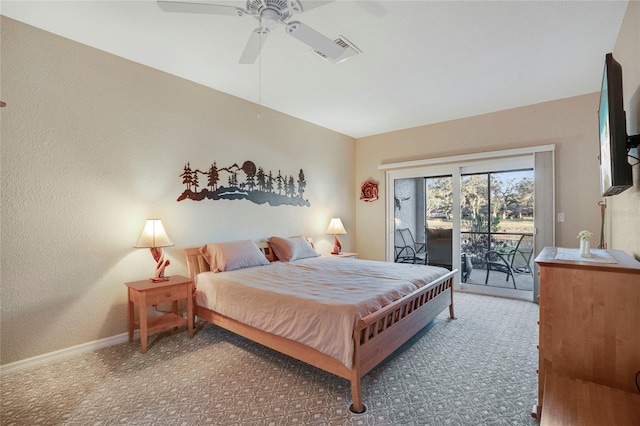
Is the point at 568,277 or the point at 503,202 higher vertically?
the point at 503,202

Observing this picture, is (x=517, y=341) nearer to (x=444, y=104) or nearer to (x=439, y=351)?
(x=439, y=351)

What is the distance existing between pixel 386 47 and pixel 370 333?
8.21 feet

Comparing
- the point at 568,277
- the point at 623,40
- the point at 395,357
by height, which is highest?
the point at 623,40

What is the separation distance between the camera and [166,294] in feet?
9.36

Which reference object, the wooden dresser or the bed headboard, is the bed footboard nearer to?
the wooden dresser

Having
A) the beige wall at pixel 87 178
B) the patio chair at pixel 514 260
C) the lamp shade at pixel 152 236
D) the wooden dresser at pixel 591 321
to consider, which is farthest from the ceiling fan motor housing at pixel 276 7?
the patio chair at pixel 514 260

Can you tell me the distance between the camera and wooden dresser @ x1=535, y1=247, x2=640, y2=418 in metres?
1.47

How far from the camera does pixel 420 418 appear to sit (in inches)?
72.3

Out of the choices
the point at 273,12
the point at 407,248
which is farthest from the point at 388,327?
the point at 407,248

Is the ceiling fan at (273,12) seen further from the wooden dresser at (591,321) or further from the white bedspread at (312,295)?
the wooden dresser at (591,321)

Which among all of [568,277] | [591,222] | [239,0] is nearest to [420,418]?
[568,277]

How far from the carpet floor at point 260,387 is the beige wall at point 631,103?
1.23m

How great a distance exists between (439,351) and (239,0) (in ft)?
10.9

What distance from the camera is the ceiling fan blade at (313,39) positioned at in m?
2.02
